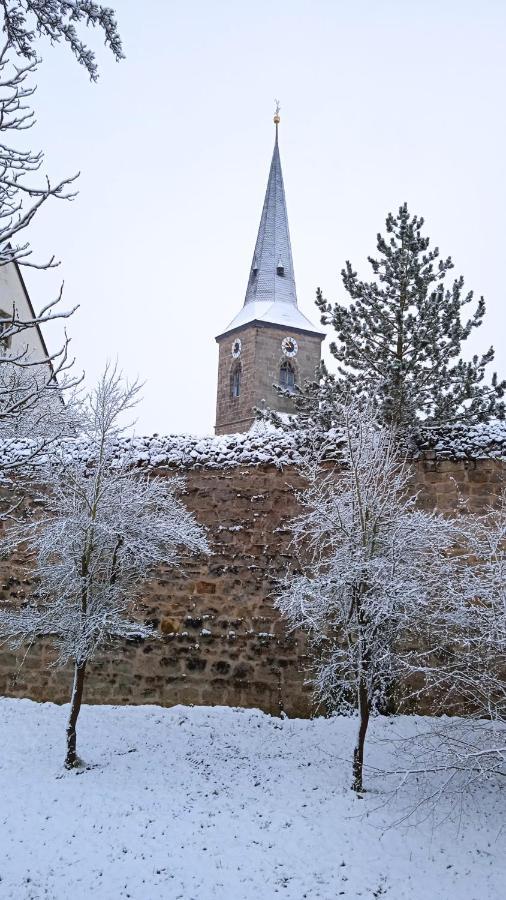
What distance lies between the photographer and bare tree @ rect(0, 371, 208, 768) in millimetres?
6801

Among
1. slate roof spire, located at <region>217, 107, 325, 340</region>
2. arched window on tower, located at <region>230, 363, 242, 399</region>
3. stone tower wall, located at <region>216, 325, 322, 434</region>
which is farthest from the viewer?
arched window on tower, located at <region>230, 363, 242, 399</region>

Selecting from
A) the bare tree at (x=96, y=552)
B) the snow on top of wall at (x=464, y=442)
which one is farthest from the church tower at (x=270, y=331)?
the bare tree at (x=96, y=552)

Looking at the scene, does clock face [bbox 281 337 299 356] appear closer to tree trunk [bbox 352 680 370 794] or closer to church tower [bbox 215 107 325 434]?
church tower [bbox 215 107 325 434]

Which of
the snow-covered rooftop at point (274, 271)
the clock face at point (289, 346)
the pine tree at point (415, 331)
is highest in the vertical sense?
the snow-covered rooftop at point (274, 271)

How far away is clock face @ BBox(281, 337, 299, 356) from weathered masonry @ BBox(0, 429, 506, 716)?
25.1 m

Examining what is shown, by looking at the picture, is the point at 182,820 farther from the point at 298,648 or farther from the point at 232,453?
the point at 232,453

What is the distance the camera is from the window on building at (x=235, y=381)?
34.8 m

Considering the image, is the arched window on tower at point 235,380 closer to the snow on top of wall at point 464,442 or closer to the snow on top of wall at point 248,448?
the snow on top of wall at point 248,448

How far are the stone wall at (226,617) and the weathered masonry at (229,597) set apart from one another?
0.04 ft

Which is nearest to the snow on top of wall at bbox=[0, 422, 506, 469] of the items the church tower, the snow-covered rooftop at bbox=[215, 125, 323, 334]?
the church tower

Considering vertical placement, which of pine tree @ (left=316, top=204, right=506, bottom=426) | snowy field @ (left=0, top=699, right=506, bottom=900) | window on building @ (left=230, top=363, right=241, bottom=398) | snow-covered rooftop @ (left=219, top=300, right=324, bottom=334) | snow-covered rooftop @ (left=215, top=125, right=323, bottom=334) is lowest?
snowy field @ (left=0, top=699, right=506, bottom=900)

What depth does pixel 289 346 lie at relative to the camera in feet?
112

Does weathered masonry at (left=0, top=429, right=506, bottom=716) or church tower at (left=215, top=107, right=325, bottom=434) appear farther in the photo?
church tower at (left=215, top=107, right=325, bottom=434)

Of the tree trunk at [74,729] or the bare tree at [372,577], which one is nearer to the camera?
the bare tree at [372,577]
